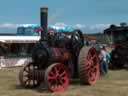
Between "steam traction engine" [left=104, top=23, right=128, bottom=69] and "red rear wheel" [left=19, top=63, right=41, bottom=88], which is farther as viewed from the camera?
"steam traction engine" [left=104, top=23, right=128, bottom=69]

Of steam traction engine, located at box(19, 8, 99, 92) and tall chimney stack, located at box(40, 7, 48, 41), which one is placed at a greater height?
tall chimney stack, located at box(40, 7, 48, 41)

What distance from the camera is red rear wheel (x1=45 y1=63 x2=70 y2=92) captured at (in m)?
10.8

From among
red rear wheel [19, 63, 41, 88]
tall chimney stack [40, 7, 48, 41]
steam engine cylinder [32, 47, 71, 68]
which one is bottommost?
red rear wheel [19, 63, 41, 88]

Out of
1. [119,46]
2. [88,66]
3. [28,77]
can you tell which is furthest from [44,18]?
[119,46]

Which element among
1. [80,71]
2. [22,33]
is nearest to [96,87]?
[80,71]

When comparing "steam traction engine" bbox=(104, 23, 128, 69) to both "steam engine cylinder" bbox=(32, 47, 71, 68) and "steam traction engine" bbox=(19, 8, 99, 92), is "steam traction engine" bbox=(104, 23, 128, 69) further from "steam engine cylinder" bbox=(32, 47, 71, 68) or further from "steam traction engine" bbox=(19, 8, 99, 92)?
"steam engine cylinder" bbox=(32, 47, 71, 68)

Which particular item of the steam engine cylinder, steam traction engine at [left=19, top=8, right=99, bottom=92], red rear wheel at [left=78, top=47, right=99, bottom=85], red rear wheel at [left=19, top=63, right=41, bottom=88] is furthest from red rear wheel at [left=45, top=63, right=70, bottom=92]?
red rear wheel at [left=19, top=63, right=41, bottom=88]

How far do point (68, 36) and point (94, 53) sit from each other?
1117mm

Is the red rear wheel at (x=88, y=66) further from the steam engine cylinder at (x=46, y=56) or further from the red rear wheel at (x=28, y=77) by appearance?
the red rear wheel at (x=28, y=77)

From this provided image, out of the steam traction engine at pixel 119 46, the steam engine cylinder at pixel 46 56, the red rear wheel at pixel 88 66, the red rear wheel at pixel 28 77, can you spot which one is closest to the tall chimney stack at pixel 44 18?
the steam engine cylinder at pixel 46 56

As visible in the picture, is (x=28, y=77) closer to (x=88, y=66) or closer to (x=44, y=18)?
(x=44, y=18)

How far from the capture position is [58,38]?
12117mm

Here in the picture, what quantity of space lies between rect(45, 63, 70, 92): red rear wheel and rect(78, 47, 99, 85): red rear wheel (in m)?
0.59

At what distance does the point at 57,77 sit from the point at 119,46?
8739 mm
